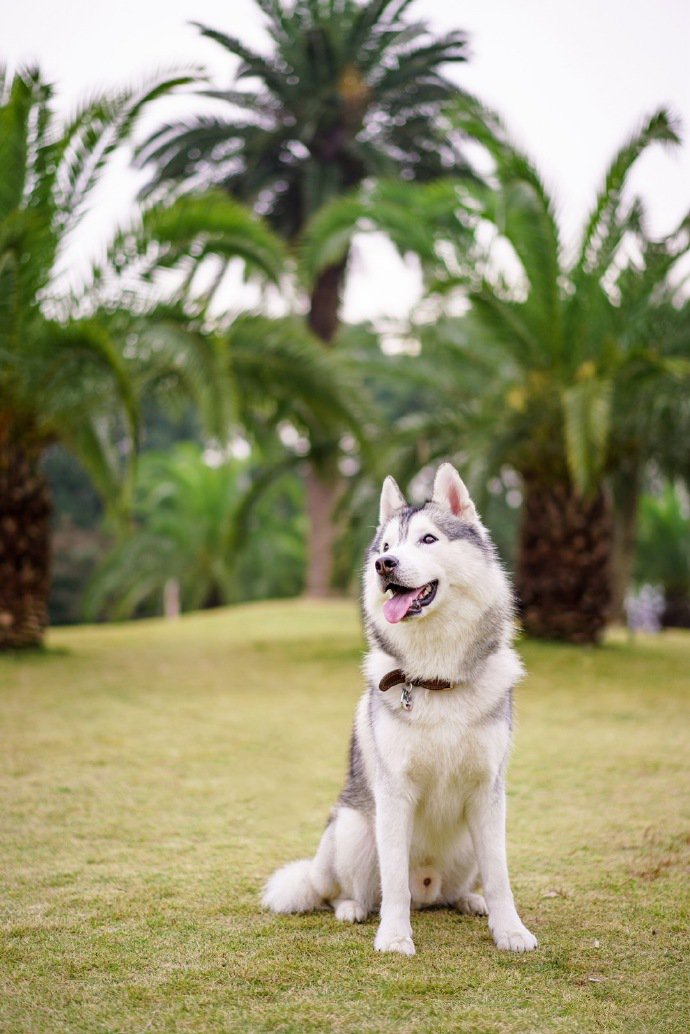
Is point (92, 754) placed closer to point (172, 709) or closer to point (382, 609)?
point (172, 709)

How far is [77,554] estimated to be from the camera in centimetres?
2883

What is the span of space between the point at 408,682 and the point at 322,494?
14.1 meters

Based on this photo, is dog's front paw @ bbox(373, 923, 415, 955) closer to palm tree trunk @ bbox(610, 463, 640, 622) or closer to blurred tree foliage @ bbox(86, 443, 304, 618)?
palm tree trunk @ bbox(610, 463, 640, 622)

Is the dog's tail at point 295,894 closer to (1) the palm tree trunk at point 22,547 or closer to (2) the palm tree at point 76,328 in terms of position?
(2) the palm tree at point 76,328

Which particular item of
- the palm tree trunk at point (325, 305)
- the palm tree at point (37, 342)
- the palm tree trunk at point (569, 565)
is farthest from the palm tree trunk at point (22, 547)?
the palm tree trunk at point (325, 305)

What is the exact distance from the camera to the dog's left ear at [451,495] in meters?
3.89

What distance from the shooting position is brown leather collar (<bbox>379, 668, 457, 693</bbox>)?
3.71 meters

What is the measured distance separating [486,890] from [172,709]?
530cm

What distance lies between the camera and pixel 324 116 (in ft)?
53.3

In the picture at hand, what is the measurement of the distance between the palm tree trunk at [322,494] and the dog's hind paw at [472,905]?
1209cm

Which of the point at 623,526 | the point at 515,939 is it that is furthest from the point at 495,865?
the point at 623,526

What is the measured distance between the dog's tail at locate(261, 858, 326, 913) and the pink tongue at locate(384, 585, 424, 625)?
123cm

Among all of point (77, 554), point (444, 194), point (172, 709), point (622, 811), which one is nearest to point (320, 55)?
point (444, 194)

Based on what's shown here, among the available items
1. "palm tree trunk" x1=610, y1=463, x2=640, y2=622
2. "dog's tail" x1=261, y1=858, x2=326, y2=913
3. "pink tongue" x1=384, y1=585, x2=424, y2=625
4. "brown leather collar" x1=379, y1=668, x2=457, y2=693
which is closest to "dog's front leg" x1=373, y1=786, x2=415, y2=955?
"brown leather collar" x1=379, y1=668, x2=457, y2=693
